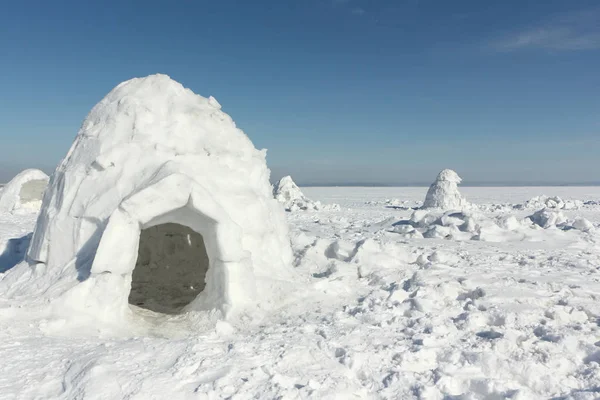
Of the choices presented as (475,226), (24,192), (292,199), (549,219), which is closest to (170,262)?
→ (475,226)

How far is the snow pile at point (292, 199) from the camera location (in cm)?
2303

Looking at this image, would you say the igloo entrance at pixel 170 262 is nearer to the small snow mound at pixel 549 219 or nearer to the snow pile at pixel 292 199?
the small snow mound at pixel 549 219

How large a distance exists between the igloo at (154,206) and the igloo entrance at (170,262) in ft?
0.81

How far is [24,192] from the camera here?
20.1 m

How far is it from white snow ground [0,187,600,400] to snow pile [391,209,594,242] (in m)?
5.11

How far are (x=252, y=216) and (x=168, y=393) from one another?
2.82 meters

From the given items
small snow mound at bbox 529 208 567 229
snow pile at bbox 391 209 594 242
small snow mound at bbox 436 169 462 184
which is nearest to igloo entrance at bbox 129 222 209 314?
snow pile at bbox 391 209 594 242

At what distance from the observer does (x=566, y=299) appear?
536 cm

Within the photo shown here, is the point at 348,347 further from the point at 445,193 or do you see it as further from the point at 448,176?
the point at 448,176

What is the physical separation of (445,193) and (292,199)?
8068 millimetres

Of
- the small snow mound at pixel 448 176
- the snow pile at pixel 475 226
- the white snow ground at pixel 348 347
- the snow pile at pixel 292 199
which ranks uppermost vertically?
the small snow mound at pixel 448 176

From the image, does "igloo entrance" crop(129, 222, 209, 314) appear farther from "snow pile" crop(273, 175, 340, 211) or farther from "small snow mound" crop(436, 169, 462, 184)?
"small snow mound" crop(436, 169, 462, 184)

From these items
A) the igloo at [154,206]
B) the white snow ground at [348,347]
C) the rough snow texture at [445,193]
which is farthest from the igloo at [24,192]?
the rough snow texture at [445,193]

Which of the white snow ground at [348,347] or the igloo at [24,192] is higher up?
the igloo at [24,192]
